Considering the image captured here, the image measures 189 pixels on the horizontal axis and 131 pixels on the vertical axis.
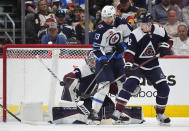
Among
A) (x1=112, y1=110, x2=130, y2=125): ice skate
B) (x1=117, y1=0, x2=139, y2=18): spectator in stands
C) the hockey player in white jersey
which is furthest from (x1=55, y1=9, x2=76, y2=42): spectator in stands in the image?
(x1=112, y1=110, x2=130, y2=125): ice skate

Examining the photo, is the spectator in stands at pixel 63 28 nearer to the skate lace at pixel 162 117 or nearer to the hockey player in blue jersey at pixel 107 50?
the hockey player in blue jersey at pixel 107 50

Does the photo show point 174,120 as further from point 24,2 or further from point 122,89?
point 24,2

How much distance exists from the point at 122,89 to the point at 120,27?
809mm

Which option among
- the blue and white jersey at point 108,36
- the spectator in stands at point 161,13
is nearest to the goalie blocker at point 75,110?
the blue and white jersey at point 108,36

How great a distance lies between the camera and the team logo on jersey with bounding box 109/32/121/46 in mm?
8062

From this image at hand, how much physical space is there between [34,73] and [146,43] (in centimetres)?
190

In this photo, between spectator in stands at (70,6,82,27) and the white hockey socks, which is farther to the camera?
spectator in stands at (70,6,82,27)

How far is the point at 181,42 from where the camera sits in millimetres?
9609

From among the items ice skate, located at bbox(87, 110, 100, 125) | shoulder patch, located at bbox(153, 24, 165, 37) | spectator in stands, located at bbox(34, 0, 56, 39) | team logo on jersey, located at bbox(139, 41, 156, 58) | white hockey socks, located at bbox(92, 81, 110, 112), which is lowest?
ice skate, located at bbox(87, 110, 100, 125)

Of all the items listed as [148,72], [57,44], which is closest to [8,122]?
[57,44]

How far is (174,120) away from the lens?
8547 mm

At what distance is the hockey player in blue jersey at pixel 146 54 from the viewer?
25.2 ft

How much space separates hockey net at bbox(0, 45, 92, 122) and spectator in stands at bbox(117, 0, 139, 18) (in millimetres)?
1003

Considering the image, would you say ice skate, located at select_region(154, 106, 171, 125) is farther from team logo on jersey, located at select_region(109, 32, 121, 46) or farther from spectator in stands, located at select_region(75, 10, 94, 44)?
spectator in stands, located at select_region(75, 10, 94, 44)
